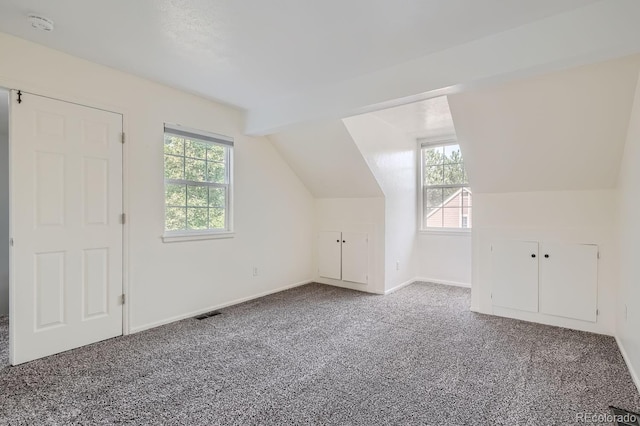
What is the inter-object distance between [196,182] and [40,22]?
182 cm

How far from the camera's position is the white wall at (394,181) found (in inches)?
165

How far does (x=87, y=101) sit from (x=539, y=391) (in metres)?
4.05

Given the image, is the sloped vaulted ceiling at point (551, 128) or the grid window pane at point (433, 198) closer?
the sloped vaulted ceiling at point (551, 128)

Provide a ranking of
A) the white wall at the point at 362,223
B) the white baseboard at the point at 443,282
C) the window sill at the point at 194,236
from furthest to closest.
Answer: the white baseboard at the point at 443,282
the white wall at the point at 362,223
the window sill at the point at 194,236

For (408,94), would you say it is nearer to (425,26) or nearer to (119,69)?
(425,26)

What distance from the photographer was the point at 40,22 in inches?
83.1

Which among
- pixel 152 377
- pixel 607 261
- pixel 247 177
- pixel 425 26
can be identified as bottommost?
pixel 152 377

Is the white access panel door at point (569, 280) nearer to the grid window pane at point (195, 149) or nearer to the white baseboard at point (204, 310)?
the white baseboard at point (204, 310)

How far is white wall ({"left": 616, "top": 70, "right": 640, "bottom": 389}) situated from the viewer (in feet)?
6.99

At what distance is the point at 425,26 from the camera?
2.16 meters

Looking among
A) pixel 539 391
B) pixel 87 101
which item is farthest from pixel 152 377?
pixel 539 391

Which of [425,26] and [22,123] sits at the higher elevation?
[425,26]

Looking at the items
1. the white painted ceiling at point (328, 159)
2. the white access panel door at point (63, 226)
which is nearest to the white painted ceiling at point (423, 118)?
the white painted ceiling at point (328, 159)

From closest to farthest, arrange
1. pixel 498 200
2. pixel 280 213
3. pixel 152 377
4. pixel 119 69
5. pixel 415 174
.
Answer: pixel 152 377 < pixel 119 69 < pixel 498 200 < pixel 280 213 < pixel 415 174
